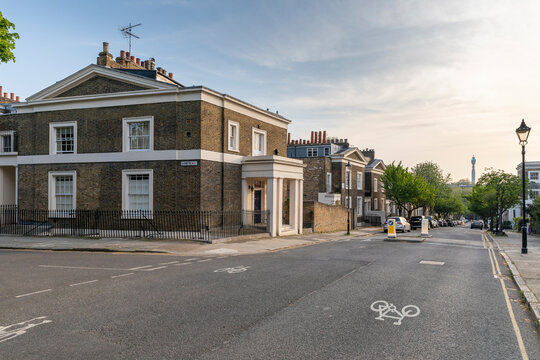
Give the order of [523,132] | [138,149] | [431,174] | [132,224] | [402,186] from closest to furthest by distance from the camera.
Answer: [523,132]
[132,224]
[138,149]
[402,186]
[431,174]

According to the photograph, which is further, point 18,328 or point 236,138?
point 236,138

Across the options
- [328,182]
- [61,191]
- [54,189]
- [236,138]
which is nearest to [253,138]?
[236,138]

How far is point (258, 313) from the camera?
23.7 ft

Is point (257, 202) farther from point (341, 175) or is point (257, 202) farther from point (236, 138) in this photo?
point (341, 175)

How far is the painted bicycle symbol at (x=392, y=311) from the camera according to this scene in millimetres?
7130

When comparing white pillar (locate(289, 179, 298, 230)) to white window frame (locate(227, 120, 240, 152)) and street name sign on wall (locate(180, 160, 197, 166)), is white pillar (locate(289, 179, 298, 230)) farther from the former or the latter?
street name sign on wall (locate(180, 160, 197, 166))

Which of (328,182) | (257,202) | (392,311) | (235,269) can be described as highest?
(328,182)

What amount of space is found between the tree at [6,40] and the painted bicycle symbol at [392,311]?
18442mm

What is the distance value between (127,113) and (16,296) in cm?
1664

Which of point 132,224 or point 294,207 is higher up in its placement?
point 294,207

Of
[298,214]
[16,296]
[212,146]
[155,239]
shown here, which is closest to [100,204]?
[155,239]

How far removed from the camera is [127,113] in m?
23.4

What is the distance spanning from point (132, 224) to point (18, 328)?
56.1 ft

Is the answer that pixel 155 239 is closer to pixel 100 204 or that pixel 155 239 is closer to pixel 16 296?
pixel 100 204
